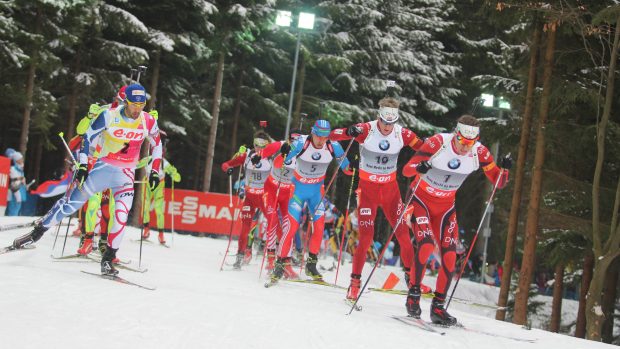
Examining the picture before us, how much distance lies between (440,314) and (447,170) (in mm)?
1583

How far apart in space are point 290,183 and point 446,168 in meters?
4.61

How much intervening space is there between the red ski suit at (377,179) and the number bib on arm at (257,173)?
418 centimetres

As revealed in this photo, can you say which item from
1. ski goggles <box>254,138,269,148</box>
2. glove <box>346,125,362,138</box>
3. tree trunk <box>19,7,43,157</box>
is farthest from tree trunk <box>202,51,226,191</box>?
glove <box>346,125,362,138</box>

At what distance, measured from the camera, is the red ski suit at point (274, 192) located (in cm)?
1093

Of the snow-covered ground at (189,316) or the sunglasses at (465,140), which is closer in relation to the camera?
the snow-covered ground at (189,316)

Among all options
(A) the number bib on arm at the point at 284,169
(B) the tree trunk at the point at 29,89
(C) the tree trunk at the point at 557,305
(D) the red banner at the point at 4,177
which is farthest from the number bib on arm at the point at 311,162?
(B) the tree trunk at the point at 29,89

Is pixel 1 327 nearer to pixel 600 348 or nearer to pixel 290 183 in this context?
pixel 600 348

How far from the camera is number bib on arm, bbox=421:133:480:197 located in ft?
25.3

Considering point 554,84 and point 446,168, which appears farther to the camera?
point 554,84

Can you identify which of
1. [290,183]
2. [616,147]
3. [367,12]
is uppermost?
[367,12]

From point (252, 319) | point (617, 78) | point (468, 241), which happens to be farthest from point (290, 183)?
point (468, 241)

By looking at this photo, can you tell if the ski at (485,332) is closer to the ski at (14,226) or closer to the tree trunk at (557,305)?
the ski at (14,226)

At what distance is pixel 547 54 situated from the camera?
14023mm

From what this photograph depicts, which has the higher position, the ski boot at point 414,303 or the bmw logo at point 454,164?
the bmw logo at point 454,164
